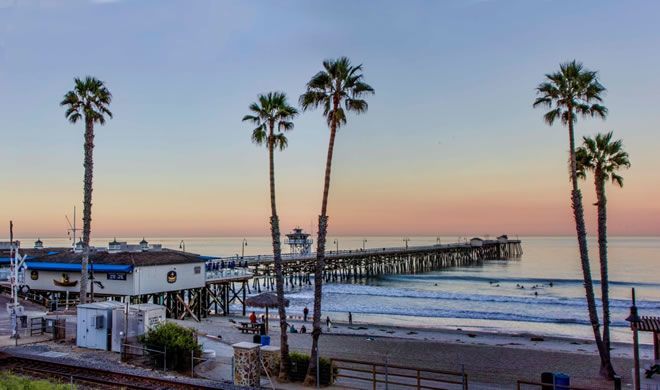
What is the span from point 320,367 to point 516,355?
14.6 m

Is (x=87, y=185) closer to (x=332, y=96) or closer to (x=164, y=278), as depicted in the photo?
(x=164, y=278)

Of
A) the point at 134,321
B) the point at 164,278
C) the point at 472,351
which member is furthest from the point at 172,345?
the point at 164,278

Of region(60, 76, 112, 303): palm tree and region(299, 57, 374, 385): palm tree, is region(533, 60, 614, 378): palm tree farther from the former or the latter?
region(60, 76, 112, 303): palm tree

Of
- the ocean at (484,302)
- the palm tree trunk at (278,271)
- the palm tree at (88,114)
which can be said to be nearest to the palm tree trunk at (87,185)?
the palm tree at (88,114)

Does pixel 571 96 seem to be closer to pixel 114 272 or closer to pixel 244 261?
pixel 114 272

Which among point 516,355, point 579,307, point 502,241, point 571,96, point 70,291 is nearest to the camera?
point 571,96

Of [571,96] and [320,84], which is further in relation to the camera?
[571,96]

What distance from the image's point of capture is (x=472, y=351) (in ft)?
87.2

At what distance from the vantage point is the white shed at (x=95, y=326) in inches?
754

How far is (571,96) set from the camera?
18.9m

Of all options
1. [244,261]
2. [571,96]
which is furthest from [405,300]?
[571,96]

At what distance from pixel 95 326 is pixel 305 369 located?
29.7ft

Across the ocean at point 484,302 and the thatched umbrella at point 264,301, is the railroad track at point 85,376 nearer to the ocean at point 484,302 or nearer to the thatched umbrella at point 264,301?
the thatched umbrella at point 264,301

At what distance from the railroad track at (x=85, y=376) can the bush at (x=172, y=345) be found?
1946 millimetres
